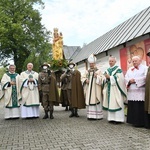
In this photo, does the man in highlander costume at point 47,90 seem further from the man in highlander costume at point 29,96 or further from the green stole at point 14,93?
the green stole at point 14,93

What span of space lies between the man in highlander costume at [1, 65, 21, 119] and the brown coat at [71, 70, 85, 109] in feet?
6.40

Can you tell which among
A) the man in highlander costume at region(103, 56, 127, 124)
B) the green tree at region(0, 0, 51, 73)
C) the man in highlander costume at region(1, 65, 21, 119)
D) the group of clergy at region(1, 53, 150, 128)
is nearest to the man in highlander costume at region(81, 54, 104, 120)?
the group of clergy at region(1, 53, 150, 128)

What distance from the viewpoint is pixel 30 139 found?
18.0 feet

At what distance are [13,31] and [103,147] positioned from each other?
24969mm

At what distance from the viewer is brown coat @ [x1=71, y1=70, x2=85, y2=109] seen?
27.6 ft

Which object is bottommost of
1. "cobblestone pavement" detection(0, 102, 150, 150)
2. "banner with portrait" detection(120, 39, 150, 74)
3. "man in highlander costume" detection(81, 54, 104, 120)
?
"cobblestone pavement" detection(0, 102, 150, 150)

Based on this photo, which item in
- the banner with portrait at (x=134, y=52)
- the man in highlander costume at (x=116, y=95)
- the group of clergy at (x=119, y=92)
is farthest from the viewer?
the banner with portrait at (x=134, y=52)

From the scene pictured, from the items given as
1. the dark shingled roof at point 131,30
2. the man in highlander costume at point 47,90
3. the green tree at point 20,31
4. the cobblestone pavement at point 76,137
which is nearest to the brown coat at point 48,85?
the man in highlander costume at point 47,90

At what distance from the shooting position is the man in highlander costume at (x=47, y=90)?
8.43 metres

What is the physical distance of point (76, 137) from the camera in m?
5.47

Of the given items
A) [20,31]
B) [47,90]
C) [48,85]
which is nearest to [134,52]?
[48,85]

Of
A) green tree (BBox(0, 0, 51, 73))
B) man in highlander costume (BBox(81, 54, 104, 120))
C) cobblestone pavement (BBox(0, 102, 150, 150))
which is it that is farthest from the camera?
green tree (BBox(0, 0, 51, 73))

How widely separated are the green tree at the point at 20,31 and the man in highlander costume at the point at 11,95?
18.1 meters

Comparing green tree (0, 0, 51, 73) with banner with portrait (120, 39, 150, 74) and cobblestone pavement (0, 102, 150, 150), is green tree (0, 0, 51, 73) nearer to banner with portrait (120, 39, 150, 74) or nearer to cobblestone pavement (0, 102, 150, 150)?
banner with portrait (120, 39, 150, 74)
